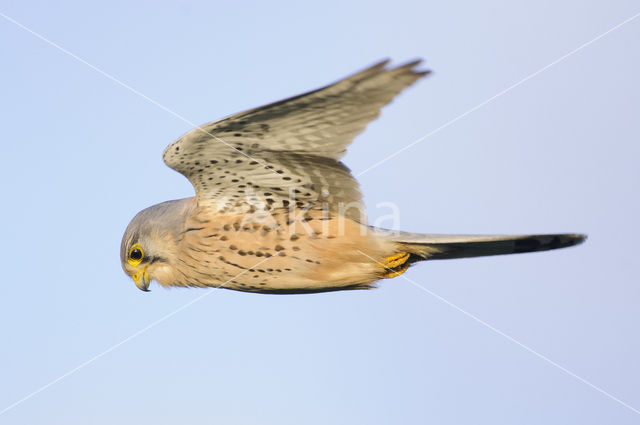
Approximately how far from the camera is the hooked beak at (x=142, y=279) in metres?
5.69

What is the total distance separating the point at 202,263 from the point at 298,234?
2.60ft

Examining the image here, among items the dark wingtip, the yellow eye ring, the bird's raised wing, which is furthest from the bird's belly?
the dark wingtip

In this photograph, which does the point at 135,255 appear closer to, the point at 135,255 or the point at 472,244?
the point at 135,255

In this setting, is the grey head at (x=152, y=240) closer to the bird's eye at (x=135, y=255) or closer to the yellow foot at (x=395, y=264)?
the bird's eye at (x=135, y=255)

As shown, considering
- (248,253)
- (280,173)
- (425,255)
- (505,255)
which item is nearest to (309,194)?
(280,173)

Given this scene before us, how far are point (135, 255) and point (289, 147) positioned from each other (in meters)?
2.01

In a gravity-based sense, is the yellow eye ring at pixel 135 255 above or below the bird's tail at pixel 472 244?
below

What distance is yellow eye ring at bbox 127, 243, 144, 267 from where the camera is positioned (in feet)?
18.4

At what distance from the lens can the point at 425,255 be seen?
4.97 meters

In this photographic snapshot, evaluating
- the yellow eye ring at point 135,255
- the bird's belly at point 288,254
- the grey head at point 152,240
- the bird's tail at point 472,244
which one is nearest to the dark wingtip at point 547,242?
the bird's tail at point 472,244

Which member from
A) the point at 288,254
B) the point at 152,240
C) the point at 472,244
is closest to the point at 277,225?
the point at 288,254

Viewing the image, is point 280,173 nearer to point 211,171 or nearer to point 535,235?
point 211,171

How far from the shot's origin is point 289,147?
4336 mm

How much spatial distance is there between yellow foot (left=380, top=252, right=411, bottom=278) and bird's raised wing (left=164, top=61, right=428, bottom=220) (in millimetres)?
549
